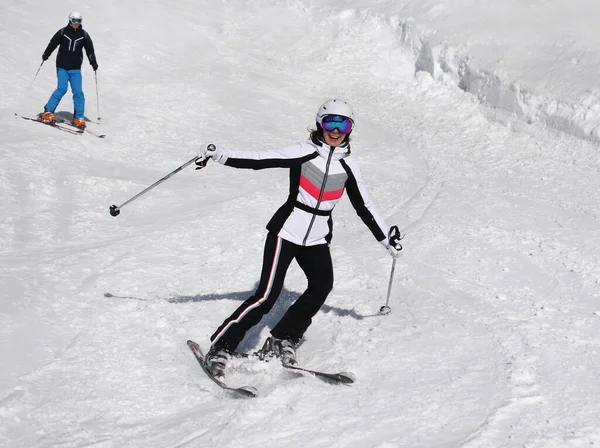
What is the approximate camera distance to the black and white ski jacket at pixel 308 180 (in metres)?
5.65

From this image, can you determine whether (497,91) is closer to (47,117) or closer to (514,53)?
(514,53)

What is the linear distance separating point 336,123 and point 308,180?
1.53ft

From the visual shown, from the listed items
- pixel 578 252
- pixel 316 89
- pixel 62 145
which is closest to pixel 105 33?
pixel 316 89

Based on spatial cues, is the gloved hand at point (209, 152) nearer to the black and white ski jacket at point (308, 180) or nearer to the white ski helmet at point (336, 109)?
the black and white ski jacket at point (308, 180)

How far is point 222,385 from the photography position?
5492 mm

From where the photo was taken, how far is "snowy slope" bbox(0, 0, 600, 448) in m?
5.12

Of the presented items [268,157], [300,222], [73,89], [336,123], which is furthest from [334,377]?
[73,89]

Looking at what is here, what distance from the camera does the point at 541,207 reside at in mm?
9461

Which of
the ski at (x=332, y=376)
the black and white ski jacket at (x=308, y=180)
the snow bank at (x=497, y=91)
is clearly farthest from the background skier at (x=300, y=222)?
the snow bank at (x=497, y=91)

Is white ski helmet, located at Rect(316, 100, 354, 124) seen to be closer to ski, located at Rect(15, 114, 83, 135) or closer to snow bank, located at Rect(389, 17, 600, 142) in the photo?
snow bank, located at Rect(389, 17, 600, 142)

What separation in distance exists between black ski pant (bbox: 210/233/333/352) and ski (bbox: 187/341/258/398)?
0.62 ft

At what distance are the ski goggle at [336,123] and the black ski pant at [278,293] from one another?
91 centimetres

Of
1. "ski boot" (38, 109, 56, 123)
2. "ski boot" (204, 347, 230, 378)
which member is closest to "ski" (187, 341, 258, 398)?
"ski boot" (204, 347, 230, 378)

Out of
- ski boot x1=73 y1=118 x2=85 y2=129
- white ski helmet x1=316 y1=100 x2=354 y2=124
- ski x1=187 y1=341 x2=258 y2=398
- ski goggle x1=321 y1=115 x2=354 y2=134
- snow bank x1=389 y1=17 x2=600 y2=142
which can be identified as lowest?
ski x1=187 y1=341 x2=258 y2=398
